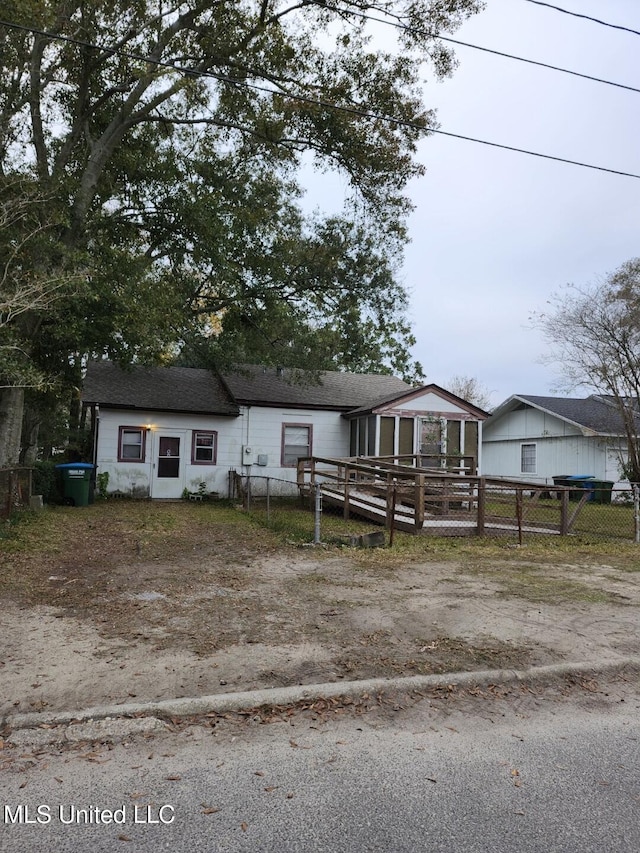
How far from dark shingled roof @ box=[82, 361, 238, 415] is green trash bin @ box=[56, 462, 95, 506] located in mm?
2303

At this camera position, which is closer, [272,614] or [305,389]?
[272,614]

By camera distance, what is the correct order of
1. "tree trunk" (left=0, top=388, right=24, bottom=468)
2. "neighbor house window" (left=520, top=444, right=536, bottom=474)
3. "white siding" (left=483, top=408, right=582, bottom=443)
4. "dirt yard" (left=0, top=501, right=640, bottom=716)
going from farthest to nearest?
"neighbor house window" (left=520, top=444, right=536, bottom=474) < "white siding" (left=483, top=408, right=582, bottom=443) < "tree trunk" (left=0, top=388, right=24, bottom=468) < "dirt yard" (left=0, top=501, right=640, bottom=716)

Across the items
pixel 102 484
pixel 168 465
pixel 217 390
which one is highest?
pixel 217 390

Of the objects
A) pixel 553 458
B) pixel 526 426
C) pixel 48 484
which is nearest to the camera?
pixel 48 484

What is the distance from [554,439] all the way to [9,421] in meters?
20.2

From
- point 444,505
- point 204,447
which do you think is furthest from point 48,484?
point 444,505

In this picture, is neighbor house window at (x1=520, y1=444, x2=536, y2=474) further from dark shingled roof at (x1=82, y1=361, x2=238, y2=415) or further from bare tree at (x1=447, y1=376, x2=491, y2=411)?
bare tree at (x1=447, y1=376, x2=491, y2=411)

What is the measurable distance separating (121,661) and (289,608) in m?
1.94

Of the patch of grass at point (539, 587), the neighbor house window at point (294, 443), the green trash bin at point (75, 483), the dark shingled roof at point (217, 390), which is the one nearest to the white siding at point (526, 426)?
the dark shingled roof at point (217, 390)

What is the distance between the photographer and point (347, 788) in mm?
2711

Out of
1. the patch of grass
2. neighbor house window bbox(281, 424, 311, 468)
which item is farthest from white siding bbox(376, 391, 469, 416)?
the patch of grass

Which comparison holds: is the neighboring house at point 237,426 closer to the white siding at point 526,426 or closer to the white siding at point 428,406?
the white siding at point 428,406

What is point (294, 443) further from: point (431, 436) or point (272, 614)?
point (272, 614)

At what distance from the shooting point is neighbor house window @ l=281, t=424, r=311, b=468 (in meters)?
19.0
